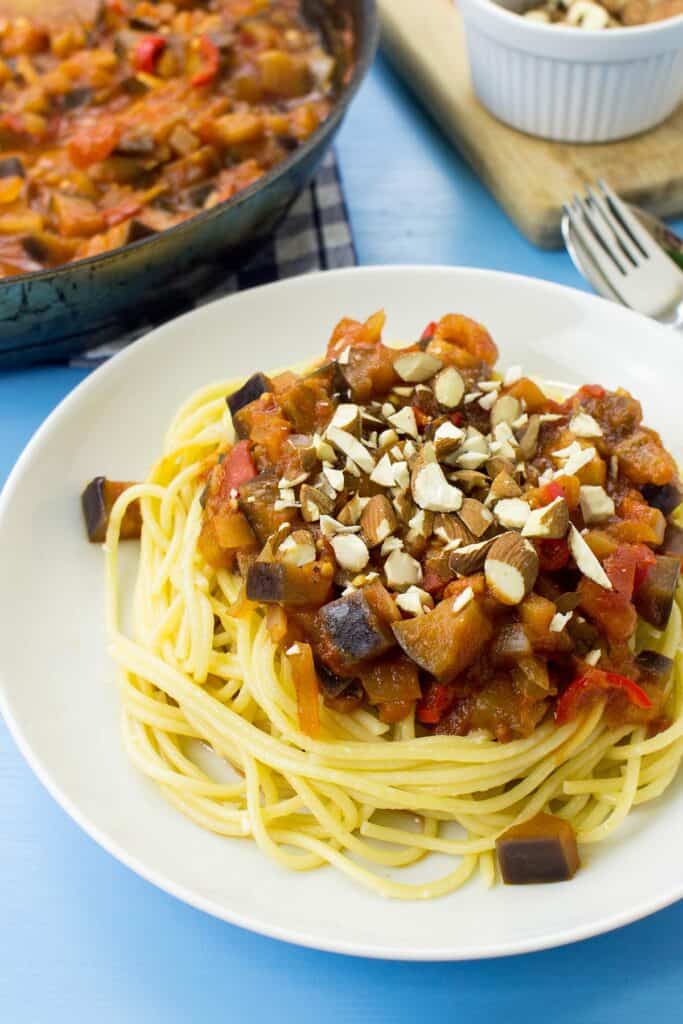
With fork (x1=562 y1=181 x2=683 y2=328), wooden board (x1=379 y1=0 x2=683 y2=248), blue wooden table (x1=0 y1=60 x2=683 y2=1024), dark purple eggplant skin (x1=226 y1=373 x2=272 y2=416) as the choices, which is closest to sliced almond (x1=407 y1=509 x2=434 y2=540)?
dark purple eggplant skin (x1=226 y1=373 x2=272 y2=416)

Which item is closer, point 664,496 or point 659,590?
point 659,590

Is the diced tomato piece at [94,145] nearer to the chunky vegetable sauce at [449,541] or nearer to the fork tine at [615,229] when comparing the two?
the chunky vegetable sauce at [449,541]

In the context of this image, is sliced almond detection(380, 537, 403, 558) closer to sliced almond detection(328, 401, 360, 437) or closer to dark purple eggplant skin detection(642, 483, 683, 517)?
sliced almond detection(328, 401, 360, 437)

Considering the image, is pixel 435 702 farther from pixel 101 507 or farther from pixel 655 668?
pixel 101 507

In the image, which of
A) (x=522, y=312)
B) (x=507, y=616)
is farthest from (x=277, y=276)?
(x=507, y=616)

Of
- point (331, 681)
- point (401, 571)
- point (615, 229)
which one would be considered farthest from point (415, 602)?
point (615, 229)

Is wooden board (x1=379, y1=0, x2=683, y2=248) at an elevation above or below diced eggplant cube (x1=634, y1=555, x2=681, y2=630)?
below

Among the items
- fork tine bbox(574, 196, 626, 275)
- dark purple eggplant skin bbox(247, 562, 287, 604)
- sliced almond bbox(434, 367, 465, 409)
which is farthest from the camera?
fork tine bbox(574, 196, 626, 275)
